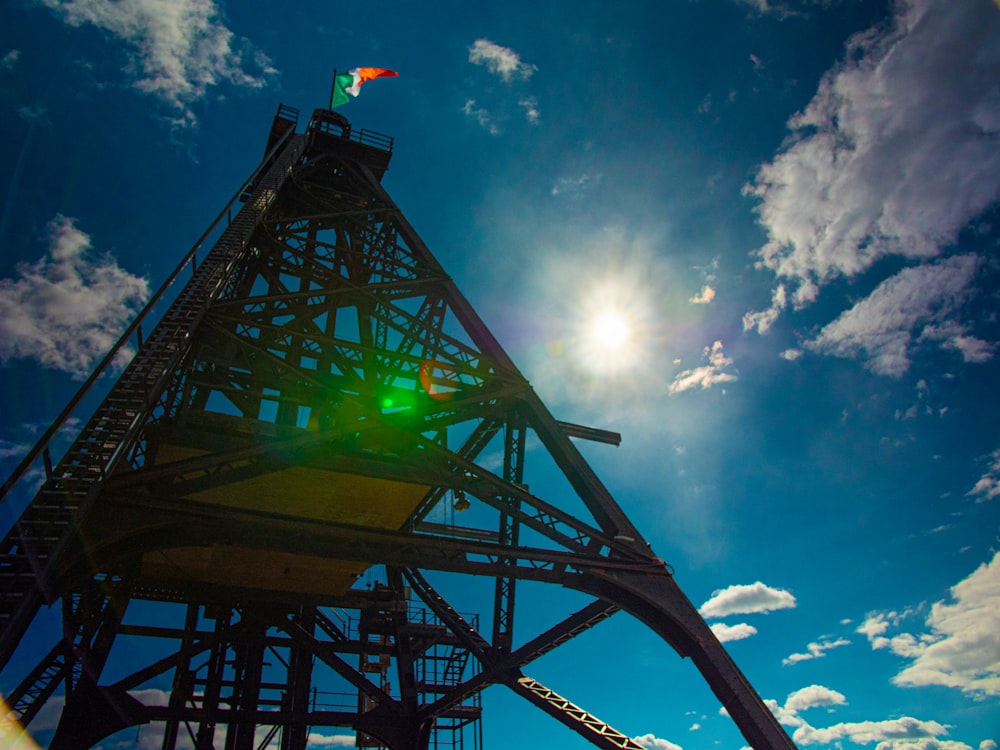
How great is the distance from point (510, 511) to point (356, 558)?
2360 mm

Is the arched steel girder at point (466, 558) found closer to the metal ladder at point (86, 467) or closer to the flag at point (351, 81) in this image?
the metal ladder at point (86, 467)

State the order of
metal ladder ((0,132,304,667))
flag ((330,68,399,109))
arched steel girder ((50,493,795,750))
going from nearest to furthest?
metal ladder ((0,132,304,667)), arched steel girder ((50,493,795,750)), flag ((330,68,399,109))

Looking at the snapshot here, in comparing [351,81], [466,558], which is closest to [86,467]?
[466,558]

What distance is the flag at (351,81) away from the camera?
19.8m

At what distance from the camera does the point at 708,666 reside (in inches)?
342

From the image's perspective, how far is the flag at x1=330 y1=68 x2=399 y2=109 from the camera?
19797 millimetres

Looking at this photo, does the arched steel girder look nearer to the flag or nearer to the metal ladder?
the metal ladder

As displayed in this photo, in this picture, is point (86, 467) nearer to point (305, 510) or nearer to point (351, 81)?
point (305, 510)

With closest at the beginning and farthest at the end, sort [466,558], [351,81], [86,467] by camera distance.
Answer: [86,467], [466,558], [351,81]

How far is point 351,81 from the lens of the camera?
2039 cm

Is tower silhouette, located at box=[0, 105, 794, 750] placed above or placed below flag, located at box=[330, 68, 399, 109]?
below

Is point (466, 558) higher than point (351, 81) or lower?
lower

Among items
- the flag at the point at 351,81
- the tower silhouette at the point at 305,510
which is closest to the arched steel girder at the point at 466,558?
the tower silhouette at the point at 305,510

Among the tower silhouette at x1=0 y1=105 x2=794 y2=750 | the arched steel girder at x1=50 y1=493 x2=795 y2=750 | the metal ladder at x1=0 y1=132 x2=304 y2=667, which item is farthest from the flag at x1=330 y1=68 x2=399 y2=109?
the arched steel girder at x1=50 y1=493 x2=795 y2=750
